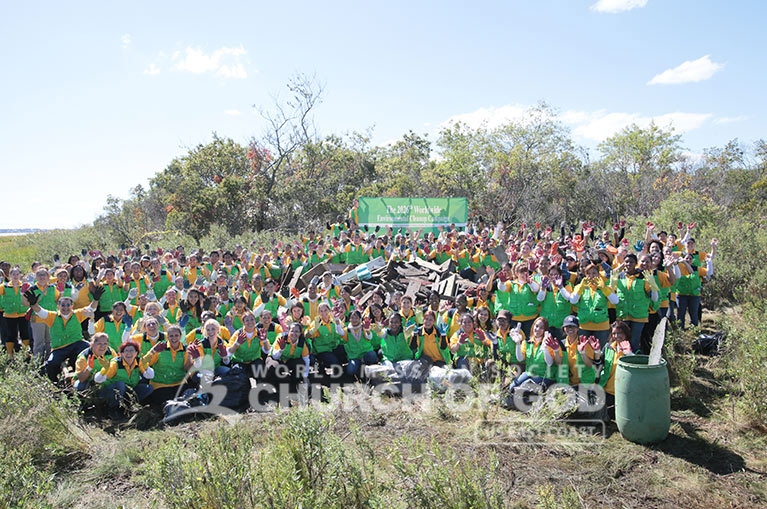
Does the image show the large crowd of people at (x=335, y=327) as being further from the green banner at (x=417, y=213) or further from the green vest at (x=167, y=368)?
the green banner at (x=417, y=213)

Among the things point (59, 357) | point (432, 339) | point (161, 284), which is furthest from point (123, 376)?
point (432, 339)

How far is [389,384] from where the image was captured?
6953 millimetres

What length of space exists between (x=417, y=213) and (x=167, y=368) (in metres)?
12.3

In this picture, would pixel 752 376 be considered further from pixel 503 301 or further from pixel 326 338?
pixel 326 338

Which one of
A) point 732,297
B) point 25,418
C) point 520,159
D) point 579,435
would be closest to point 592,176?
point 520,159

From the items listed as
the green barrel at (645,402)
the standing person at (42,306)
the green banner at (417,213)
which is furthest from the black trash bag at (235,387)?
the green banner at (417,213)

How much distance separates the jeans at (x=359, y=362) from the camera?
7539mm

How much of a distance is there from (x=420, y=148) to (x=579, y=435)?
34871mm

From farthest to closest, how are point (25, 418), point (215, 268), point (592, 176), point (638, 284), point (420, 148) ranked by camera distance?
point (420, 148), point (592, 176), point (215, 268), point (638, 284), point (25, 418)

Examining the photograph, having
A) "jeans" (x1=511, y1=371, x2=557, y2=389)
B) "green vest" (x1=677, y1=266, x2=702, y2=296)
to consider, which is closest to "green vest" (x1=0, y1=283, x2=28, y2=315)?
"jeans" (x1=511, y1=371, x2=557, y2=389)

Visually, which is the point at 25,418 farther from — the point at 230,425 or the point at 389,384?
the point at 389,384

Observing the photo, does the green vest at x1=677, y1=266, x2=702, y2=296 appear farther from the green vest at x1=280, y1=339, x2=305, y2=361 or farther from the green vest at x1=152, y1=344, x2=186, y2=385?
the green vest at x1=152, y1=344, x2=186, y2=385

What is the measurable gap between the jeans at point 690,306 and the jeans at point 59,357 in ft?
32.4

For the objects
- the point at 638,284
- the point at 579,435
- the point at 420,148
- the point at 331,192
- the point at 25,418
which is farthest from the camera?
the point at 420,148
